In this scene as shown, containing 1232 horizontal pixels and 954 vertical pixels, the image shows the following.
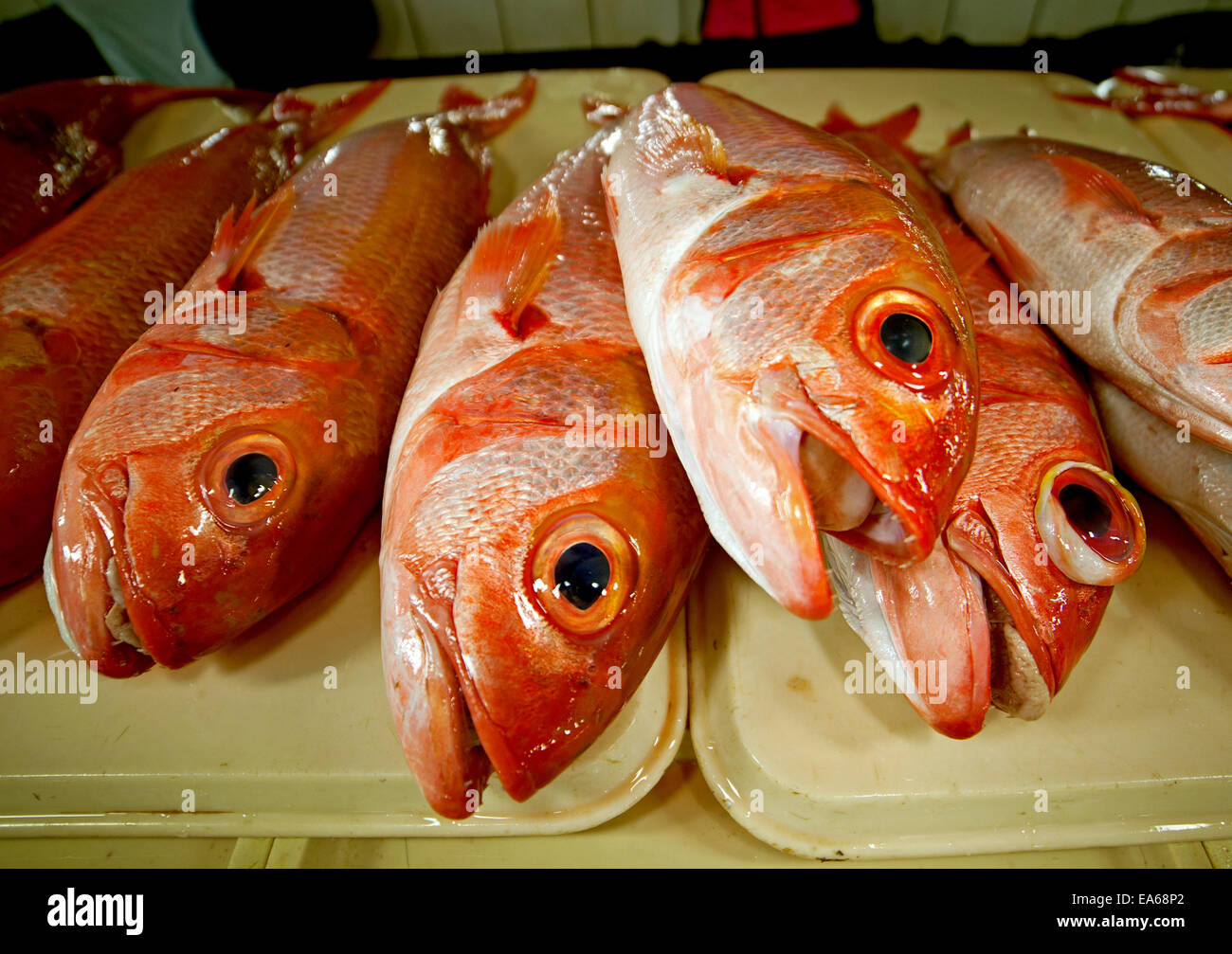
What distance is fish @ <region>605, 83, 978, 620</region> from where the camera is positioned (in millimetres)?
917

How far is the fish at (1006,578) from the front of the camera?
1118mm

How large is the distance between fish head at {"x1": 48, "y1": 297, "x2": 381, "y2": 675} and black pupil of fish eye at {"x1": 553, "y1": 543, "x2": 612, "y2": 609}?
20.6 inches

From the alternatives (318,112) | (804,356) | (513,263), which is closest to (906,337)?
(804,356)

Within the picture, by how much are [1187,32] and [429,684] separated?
4160mm

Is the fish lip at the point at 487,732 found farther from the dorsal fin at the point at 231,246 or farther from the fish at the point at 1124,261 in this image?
the fish at the point at 1124,261

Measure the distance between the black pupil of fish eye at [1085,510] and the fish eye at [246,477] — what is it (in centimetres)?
131

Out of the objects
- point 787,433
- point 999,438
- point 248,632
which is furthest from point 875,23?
point 248,632

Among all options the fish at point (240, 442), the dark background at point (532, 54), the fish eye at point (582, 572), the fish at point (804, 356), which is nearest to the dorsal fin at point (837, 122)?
the fish at point (804, 356)

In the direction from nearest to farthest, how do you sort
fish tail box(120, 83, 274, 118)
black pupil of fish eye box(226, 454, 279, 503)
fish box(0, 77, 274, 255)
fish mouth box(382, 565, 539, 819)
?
fish mouth box(382, 565, 539, 819) → black pupil of fish eye box(226, 454, 279, 503) → fish box(0, 77, 274, 255) → fish tail box(120, 83, 274, 118)

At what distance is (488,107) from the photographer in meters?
2.34

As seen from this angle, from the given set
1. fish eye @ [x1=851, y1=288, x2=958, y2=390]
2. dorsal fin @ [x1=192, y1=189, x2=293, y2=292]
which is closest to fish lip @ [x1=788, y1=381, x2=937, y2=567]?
fish eye @ [x1=851, y1=288, x2=958, y2=390]

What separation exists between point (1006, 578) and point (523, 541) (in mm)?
759

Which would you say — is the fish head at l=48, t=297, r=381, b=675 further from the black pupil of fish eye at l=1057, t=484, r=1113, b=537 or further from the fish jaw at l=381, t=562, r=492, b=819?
the black pupil of fish eye at l=1057, t=484, r=1113, b=537

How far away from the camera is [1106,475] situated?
1237 millimetres
